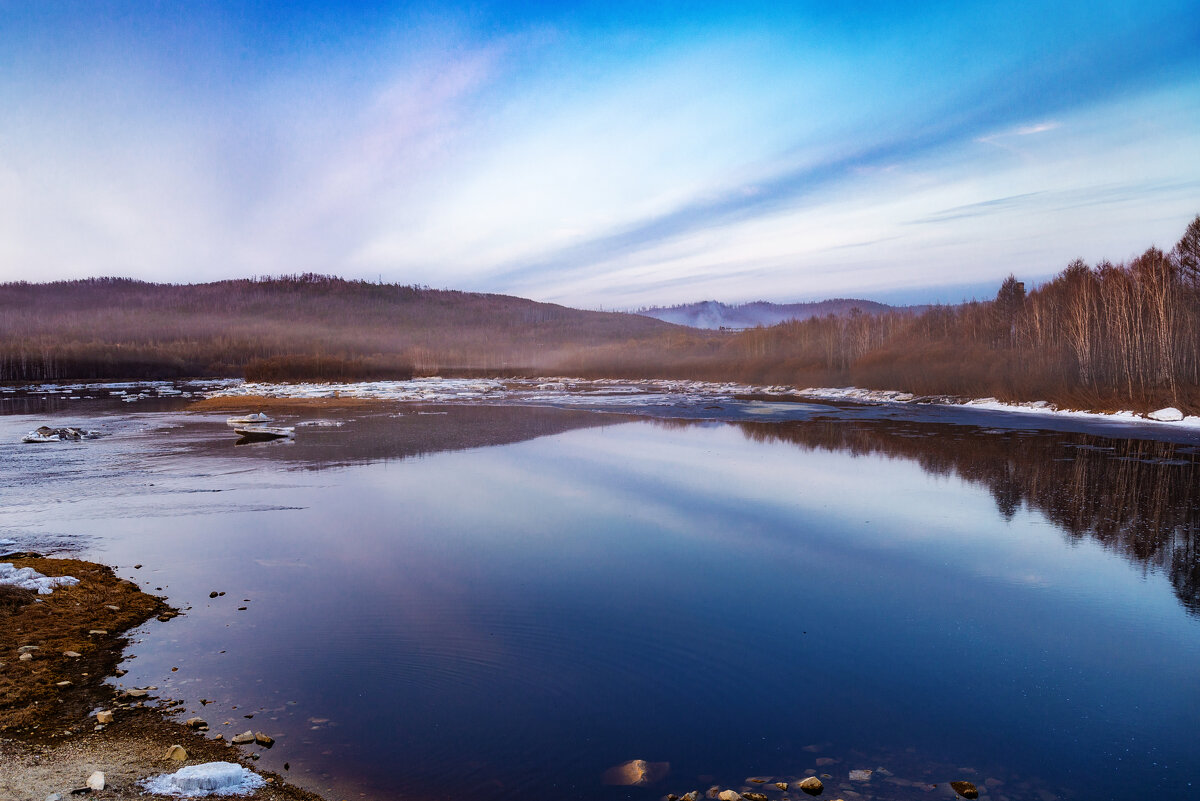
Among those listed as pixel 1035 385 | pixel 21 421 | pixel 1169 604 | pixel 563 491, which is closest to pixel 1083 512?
pixel 1169 604

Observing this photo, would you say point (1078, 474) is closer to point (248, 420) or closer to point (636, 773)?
point (636, 773)

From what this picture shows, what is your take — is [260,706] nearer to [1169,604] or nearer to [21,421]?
[1169,604]

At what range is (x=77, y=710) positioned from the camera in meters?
4.72

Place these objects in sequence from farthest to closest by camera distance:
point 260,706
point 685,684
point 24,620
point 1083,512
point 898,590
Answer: point 1083,512, point 898,590, point 24,620, point 685,684, point 260,706

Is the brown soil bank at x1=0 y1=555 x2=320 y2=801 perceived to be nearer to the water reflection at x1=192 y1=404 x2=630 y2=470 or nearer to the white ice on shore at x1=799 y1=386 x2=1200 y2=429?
the water reflection at x1=192 y1=404 x2=630 y2=470

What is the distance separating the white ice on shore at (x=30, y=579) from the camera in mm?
6910

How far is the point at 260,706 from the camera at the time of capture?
195 inches

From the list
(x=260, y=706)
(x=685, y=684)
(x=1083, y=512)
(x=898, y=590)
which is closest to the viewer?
(x=260, y=706)

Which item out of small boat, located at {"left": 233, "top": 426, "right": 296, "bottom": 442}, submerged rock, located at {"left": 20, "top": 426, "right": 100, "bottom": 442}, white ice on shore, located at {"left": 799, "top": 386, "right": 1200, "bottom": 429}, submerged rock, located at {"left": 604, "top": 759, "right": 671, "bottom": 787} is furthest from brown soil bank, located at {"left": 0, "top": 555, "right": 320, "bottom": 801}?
white ice on shore, located at {"left": 799, "top": 386, "right": 1200, "bottom": 429}

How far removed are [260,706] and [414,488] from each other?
29.6ft

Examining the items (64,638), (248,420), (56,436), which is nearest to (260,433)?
(248,420)

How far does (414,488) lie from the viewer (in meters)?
13.9

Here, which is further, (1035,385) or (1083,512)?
(1035,385)

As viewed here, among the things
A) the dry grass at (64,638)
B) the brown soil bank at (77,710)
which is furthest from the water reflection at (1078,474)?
the dry grass at (64,638)
